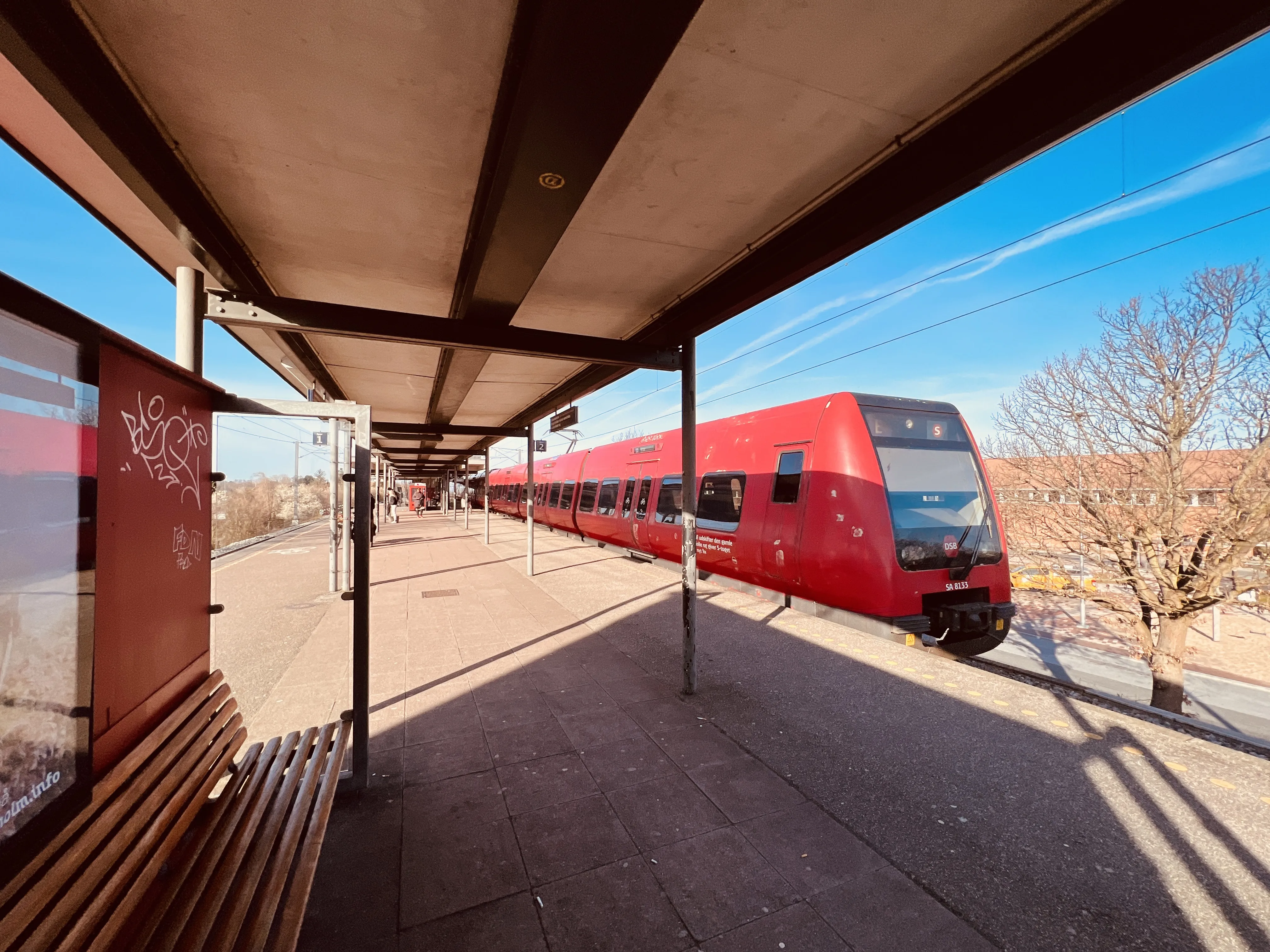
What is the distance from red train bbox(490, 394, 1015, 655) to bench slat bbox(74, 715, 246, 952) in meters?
5.91

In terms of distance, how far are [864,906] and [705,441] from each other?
25.9 feet

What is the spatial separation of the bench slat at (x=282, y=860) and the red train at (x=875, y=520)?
546 cm

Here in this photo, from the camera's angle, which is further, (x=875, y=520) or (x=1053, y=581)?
(x=1053, y=581)

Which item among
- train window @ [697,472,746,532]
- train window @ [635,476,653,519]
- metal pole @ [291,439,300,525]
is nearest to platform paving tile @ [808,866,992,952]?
train window @ [697,472,746,532]

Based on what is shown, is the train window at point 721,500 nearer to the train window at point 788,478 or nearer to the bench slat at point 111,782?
the train window at point 788,478

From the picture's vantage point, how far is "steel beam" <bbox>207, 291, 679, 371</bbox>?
11.1ft

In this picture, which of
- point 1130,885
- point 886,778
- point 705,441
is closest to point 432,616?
point 705,441

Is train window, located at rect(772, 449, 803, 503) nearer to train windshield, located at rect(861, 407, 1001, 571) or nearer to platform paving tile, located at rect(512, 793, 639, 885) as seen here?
train windshield, located at rect(861, 407, 1001, 571)

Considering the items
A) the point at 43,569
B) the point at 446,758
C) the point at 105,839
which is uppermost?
the point at 43,569

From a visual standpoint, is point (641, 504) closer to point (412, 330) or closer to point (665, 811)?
point (412, 330)

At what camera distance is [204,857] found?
→ 1.88 metres


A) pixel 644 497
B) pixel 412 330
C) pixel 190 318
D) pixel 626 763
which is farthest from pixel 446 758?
pixel 644 497

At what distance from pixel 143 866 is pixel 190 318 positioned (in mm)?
2899

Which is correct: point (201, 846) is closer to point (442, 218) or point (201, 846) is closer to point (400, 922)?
point (400, 922)
